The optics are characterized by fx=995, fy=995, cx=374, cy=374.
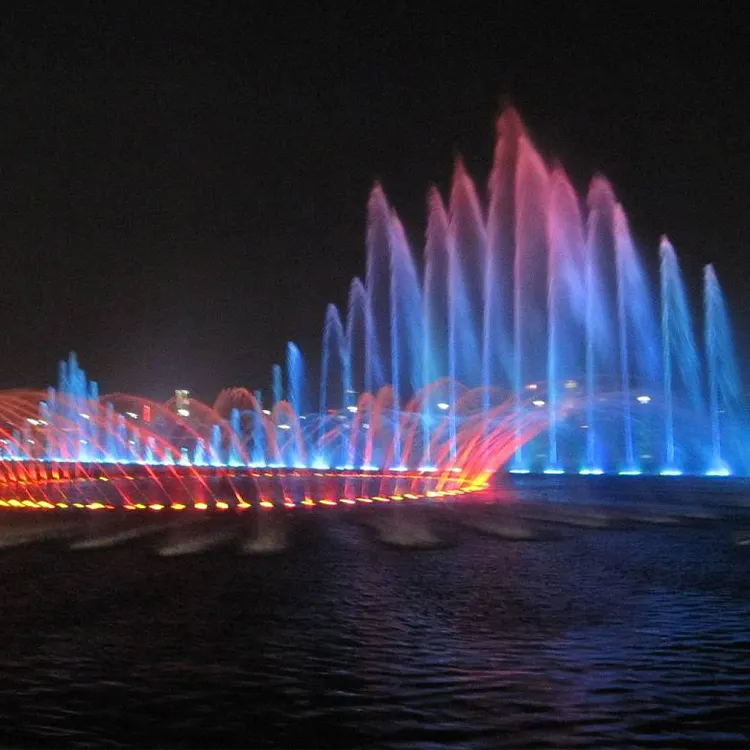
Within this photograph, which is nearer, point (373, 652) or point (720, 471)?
point (373, 652)

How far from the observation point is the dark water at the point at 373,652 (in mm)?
5371

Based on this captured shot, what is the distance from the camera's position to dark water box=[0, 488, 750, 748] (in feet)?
17.6

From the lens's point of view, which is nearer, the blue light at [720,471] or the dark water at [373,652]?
the dark water at [373,652]

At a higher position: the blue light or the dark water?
the blue light

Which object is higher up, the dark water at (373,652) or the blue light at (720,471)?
the blue light at (720,471)

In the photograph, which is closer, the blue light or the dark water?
the dark water

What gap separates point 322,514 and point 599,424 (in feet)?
102

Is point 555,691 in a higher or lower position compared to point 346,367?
Result: lower

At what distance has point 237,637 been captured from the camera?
25.3 feet

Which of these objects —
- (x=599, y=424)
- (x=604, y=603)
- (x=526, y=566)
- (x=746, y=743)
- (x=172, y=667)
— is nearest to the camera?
(x=746, y=743)

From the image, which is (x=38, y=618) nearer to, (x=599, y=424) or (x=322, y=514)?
(x=322, y=514)

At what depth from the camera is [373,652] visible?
23.7 ft

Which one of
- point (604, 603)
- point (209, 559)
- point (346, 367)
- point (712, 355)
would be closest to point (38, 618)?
point (209, 559)

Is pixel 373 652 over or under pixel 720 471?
under
